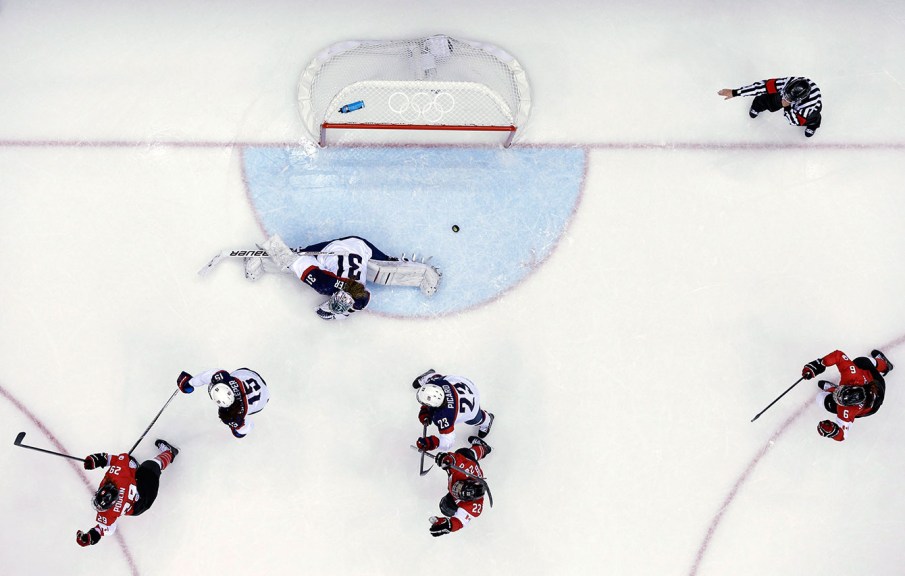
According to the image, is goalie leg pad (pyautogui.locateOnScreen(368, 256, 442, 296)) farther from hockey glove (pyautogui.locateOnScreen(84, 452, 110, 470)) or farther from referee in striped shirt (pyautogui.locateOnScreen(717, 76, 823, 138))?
referee in striped shirt (pyautogui.locateOnScreen(717, 76, 823, 138))

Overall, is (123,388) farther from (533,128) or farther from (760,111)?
(760,111)

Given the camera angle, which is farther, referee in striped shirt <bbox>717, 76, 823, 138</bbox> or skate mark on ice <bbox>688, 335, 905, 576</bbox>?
skate mark on ice <bbox>688, 335, 905, 576</bbox>

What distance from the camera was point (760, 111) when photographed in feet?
21.0

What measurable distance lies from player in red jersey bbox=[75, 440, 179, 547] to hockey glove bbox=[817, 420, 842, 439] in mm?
5206

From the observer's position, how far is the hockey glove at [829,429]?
6.05 m

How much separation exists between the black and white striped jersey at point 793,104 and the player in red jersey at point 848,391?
191cm

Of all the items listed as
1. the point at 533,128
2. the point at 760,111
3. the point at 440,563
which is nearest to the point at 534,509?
the point at 440,563

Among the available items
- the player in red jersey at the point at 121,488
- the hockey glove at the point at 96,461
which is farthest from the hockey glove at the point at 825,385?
the hockey glove at the point at 96,461

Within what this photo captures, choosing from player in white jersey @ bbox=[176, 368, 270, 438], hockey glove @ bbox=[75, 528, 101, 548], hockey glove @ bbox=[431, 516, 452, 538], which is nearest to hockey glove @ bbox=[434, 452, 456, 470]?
hockey glove @ bbox=[431, 516, 452, 538]

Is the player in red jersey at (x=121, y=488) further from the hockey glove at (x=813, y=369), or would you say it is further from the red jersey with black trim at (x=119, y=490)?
the hockey glove at (x=813, y=369)

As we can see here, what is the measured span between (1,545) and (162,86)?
3.97 meters

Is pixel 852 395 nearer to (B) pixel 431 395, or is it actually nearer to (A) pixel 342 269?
(B) pixel 431 395

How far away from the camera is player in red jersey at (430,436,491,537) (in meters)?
5.55

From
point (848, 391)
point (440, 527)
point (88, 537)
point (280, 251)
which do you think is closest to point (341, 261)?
point (280, 251)
